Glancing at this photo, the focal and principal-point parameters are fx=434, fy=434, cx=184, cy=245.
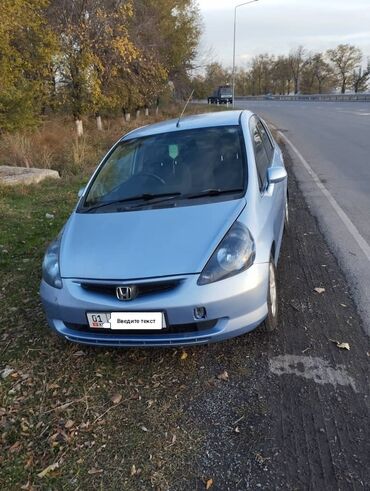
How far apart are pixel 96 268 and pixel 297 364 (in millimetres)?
1554

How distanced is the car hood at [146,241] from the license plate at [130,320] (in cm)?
24

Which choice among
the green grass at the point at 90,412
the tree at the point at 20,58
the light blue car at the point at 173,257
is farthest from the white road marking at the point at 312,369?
the tree at the point at 20,58

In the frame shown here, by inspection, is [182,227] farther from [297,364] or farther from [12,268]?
[12,268]

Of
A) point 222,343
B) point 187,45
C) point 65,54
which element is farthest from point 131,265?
point 187,45

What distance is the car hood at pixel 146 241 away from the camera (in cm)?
287

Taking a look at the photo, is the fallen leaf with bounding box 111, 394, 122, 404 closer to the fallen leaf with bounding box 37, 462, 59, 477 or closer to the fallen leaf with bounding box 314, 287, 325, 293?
the fallen leaf with bounding box 37, 462, 59, 477

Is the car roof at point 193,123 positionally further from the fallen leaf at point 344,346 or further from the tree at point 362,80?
the tree at point 362,80

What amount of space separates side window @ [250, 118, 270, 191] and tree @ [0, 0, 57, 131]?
30.1 ft

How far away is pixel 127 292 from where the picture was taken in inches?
112

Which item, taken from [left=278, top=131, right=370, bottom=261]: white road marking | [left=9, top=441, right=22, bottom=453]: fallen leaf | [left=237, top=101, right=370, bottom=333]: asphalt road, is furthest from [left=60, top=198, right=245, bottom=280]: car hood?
[left=278, top=131, right=370, bottom=261]: white road marking

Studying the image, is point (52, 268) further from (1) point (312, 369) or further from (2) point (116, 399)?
(1) point (312, 369)

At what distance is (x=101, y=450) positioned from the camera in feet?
8.02

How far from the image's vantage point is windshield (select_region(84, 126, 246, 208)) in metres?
3.75

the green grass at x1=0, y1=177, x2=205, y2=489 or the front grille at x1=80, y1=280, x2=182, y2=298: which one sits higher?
the front grille at x1=80, y1=280, x2=182, y2=298
